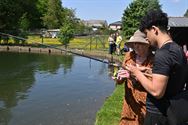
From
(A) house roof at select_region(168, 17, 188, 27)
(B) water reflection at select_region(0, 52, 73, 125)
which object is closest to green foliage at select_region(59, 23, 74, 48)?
(B) water reflection at select_region(0, 52, 73, 125)

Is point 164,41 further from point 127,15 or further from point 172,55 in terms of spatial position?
point 127,15

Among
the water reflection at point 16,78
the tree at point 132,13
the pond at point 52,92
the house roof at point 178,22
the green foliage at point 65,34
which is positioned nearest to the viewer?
the pond at point 52,92

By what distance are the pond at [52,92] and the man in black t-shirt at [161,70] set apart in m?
6.46

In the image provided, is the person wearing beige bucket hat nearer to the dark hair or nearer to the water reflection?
the dark hair

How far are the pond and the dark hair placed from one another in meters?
6.64

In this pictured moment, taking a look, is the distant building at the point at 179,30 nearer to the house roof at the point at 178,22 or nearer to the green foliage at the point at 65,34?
the house roof at the point at 178,22

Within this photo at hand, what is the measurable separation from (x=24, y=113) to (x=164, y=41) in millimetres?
8369

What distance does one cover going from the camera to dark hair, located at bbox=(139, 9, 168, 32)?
158 inches

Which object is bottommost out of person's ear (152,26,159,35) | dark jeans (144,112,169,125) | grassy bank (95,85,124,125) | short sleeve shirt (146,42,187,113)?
grassy bank (95,85,124,125)

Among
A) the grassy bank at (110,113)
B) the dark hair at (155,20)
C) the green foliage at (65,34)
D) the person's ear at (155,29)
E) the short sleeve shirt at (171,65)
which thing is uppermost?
the dark hair at (155,20)

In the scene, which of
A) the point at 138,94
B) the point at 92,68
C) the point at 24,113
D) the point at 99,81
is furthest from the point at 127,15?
the point at 138,94

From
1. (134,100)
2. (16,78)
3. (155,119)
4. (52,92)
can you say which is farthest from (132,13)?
(155,119)

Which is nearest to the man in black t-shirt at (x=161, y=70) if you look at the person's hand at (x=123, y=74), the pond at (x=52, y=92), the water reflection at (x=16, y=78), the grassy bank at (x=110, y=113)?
the person's hand at (x=123, y=74)

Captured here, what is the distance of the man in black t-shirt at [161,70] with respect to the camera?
12.6 feet
